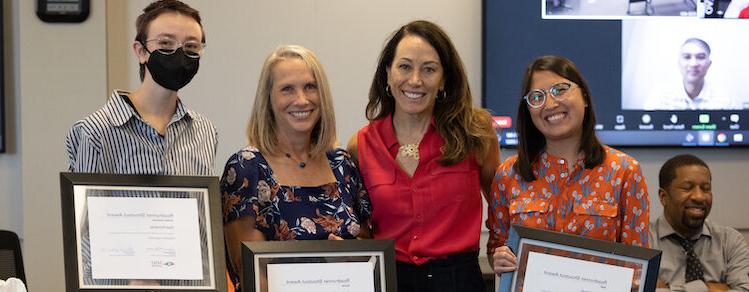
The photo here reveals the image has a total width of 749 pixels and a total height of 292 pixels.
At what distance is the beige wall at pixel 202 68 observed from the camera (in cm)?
390

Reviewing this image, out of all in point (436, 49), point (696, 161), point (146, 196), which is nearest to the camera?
point (146, 196)

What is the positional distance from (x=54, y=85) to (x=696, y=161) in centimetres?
277

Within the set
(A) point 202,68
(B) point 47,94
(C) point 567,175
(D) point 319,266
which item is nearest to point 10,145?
(B) point 47,94

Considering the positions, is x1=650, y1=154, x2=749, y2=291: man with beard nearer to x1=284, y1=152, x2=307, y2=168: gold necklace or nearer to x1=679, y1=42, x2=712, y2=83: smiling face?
x1=679, y1=42, x2=712, y2=83: smiling face

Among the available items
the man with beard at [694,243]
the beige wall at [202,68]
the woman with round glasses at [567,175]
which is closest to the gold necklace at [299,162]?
the woman with round glasses at [567,175]

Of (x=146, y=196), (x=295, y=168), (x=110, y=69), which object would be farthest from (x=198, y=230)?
(x=110, y=69)

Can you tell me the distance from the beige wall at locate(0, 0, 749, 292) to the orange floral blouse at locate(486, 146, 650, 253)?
1.61 meters

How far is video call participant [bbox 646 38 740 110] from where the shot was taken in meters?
4.05

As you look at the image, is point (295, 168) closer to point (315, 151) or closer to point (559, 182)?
point (315, 151)

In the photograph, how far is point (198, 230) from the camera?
222 cm

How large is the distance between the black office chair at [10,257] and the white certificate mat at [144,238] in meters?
0.24

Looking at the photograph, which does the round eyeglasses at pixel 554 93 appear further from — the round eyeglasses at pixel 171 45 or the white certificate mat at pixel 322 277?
the round eyeglasses at pixel 171 45

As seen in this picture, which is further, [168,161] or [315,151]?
Result: [315,151]

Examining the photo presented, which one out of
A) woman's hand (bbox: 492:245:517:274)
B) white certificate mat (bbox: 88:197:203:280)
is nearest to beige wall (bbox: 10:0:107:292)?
white certificate mat (bbox: 88:197:203:280)
